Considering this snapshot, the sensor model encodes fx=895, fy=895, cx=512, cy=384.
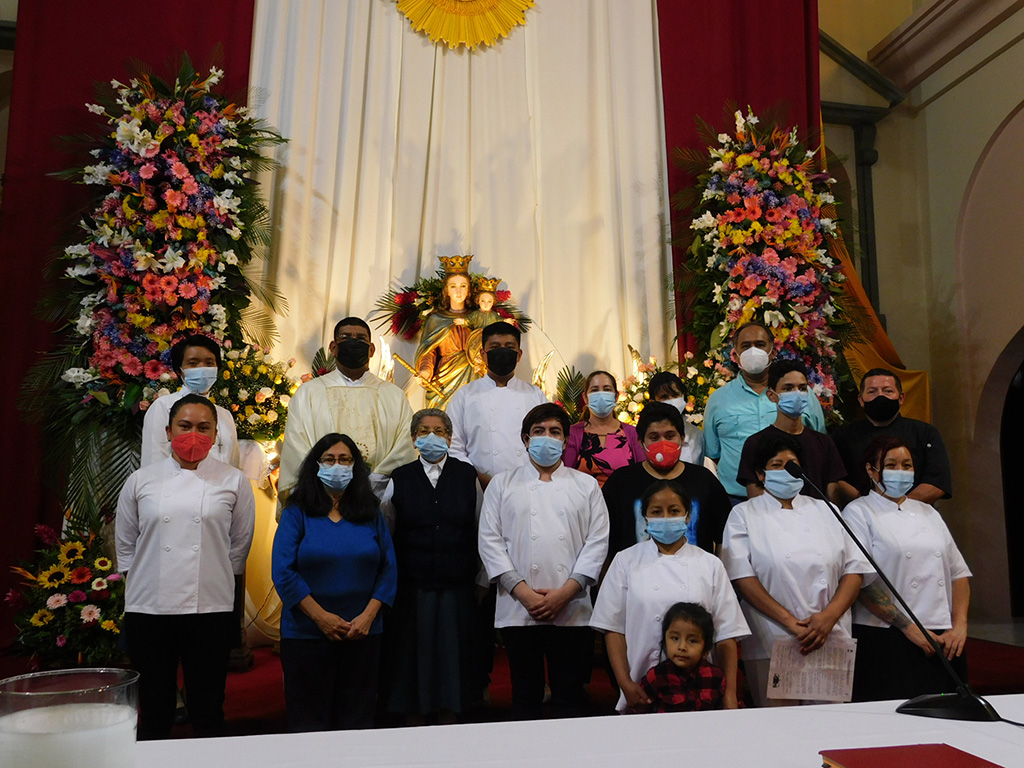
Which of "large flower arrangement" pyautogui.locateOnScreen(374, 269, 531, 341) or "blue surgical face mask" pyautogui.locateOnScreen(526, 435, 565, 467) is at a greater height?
"large flower arrangement" pyautogui.locateOnScreen(374, 269, 531, 341)

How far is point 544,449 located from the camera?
13.1ft

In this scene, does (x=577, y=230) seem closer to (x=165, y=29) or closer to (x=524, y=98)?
(x=524, y=98)

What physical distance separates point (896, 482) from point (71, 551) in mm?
4189

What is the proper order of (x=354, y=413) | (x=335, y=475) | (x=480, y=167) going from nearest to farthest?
1. (x=335, y=475)
2. (x=354, y=413)
3. (x=480, y=167)

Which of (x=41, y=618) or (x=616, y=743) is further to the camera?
(x=41, y=618)

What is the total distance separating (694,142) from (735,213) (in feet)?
4.39

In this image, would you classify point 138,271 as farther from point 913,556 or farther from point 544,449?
point 913,556

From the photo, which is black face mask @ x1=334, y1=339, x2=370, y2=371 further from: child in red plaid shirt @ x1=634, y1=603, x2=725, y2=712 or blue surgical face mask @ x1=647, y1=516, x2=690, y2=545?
child in red plaid shirt @ x1=634, y1=603, x2=725, y2=712

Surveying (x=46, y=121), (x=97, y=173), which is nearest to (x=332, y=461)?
(x=97, y=173)

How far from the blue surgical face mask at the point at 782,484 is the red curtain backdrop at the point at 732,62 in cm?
419

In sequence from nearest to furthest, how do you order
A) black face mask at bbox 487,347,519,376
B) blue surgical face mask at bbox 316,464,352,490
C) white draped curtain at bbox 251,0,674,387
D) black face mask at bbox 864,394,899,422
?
blue surgical face mask at bbox 316,464,352,490
black face mask at bbox 864,394,899,422
black face mask at bbox 487,347,519,376
white draped curtain at bbox 251,0,674,387

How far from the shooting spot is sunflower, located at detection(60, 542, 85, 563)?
485 cm

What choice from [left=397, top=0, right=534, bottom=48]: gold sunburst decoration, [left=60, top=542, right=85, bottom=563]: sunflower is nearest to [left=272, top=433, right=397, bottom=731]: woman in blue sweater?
[left=60, top=542, right=85, bottom=563]: sunflower

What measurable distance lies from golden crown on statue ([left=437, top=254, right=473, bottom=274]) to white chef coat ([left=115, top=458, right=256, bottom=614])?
2.85m
